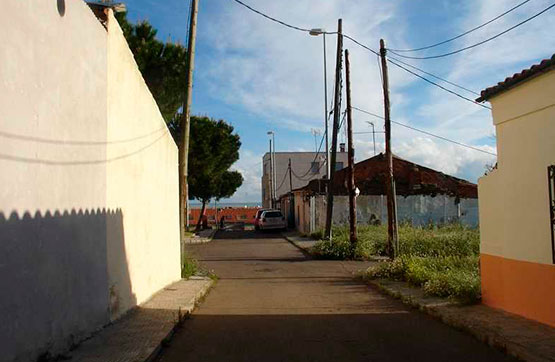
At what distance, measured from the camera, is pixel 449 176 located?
37844mm

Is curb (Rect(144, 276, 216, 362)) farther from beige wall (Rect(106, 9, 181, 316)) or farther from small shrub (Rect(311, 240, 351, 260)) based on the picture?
small shrub (Rect(311, 240, 351, 260))

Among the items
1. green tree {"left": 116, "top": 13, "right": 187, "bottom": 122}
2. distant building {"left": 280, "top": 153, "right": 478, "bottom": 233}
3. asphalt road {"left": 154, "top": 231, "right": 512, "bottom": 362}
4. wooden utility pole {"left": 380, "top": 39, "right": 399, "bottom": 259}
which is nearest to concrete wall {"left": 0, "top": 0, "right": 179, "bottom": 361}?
asphalt road {"left": 154, "top": 231, "right": 512, "bottom": 362}

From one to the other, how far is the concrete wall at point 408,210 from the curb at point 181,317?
21.5 m

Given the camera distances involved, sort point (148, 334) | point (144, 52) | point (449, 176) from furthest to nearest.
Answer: point (449, 176)
point (144, 52)
point (148, 334)

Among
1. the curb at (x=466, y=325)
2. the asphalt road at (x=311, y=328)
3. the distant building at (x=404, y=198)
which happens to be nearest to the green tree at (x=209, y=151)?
the distant building at (x=404, y=198)

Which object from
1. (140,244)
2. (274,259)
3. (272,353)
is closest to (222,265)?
(274,259)

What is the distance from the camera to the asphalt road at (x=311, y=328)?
7254mm

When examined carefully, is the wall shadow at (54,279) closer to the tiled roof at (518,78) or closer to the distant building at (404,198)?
the tiled roof at (518,78)

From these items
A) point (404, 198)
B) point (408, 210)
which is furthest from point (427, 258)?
point (404, 198)

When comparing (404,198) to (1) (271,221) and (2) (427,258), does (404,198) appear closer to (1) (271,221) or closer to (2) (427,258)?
(1) (271,221)

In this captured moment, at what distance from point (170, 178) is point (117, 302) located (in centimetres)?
633

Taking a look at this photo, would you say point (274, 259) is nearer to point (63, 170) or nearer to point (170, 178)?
point (170, 178)

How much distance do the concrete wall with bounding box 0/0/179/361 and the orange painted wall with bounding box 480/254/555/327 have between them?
6019mm

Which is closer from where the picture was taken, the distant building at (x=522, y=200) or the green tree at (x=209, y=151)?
the distant building at (x=522, y=200)
